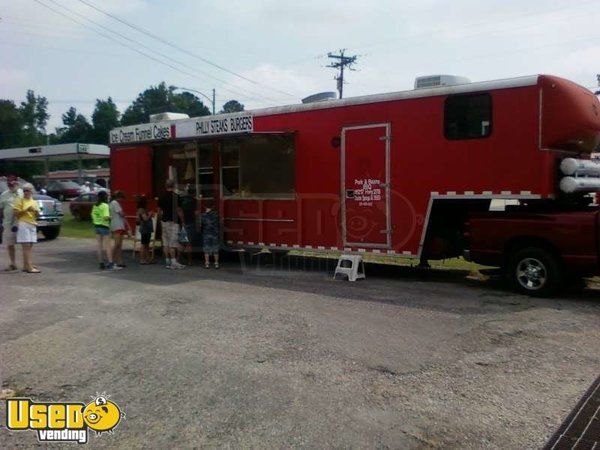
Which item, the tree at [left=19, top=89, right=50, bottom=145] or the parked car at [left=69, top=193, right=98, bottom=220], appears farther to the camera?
the tree at [left=19, top=89, right=50, bottom=145]

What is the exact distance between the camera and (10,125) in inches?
2867

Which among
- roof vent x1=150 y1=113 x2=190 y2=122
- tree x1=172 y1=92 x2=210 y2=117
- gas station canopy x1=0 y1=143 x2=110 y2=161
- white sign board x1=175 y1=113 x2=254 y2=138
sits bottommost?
white sign board x1=175 y1=113 x2=254 y2=138

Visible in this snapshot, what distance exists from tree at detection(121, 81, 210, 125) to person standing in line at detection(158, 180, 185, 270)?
92.3 metres

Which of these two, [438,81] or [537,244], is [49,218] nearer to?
[438,81]

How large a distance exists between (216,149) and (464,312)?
23.2 feet

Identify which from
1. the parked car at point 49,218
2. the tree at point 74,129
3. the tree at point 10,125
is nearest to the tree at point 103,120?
the tree at point 74,129

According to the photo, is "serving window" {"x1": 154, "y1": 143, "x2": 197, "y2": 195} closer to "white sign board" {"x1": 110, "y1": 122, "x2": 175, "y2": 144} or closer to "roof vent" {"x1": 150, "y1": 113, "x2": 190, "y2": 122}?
"white sign board" {"x1": 110, "y1": 122, "x2": 175, "y2": 144}

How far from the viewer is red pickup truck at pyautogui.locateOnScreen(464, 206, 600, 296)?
26.1 feet

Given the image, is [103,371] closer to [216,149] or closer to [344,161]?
[344,161]

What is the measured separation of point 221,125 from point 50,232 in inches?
355

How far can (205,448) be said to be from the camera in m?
3.75

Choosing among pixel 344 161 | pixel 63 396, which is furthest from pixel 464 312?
pixel 63 396

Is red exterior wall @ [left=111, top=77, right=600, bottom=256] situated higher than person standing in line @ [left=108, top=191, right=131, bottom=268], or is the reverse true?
red exterior wall @ [left=111, top=77, right=600, bottom=256]

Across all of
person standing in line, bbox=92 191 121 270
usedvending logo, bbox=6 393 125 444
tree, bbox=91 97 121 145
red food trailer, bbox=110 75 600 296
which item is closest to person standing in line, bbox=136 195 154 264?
person standing in line, bbox=92 191 121 270
